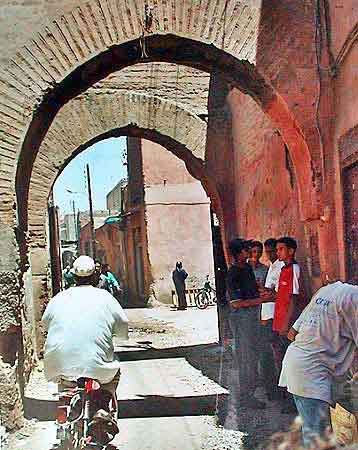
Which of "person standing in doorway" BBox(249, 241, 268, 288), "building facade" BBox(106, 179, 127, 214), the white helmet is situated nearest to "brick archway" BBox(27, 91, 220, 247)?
"person standing in doorway" BBox(249, 241, 268, 288)

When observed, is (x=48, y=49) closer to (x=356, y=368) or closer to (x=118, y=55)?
(x=118, y=55)

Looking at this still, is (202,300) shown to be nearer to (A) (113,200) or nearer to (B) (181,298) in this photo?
(B) (181,298)

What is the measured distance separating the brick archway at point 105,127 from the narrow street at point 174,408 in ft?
8.38

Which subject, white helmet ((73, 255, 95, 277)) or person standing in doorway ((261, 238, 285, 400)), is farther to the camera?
person standing in doorway ((261, 238, 285, 400))

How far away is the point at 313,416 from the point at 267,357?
2942 mm

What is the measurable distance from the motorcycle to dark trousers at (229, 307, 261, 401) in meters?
1.95

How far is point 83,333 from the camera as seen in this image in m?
4.67

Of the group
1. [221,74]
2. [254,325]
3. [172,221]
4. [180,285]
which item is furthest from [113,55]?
[172,221]

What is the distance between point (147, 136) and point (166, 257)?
35.8 feet

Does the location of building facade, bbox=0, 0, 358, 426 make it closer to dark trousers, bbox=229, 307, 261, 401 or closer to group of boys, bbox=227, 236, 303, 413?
group of boys, bbox=227, 236, 303, 413

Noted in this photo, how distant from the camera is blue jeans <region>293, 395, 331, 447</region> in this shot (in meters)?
3.56

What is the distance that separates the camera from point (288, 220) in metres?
7.86

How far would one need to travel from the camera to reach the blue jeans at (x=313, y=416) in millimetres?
3564

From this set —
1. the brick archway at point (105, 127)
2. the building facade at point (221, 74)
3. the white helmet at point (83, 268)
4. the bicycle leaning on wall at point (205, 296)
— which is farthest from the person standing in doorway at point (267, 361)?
→ the bicycle leaning on wall at point (205, 296)
